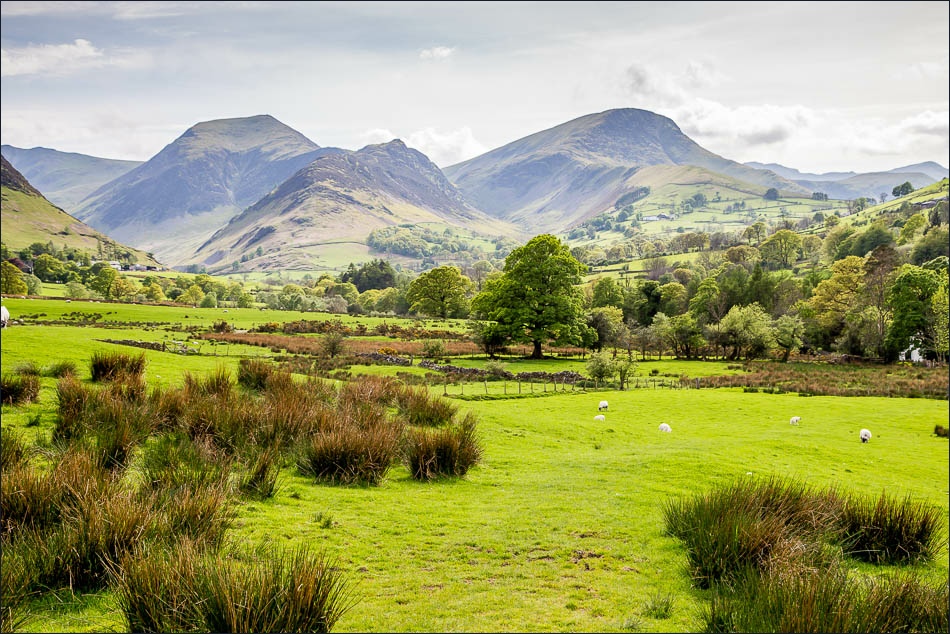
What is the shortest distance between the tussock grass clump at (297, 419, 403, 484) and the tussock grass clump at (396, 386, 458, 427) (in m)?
3.96

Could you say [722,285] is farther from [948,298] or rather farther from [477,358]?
[477,358]

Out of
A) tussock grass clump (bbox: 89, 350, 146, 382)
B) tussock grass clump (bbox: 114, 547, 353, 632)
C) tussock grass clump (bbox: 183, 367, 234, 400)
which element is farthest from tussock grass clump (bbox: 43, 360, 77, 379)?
tussock grass clump (bbox: 114, 547, 353, 632)

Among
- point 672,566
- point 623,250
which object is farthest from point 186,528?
point 623,250

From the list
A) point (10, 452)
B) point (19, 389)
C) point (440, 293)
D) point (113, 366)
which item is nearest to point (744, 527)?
point (10, 452)

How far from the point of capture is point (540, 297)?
46562 mm

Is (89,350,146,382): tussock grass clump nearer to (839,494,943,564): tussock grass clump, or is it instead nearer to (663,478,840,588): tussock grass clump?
(663,478,840,588): tussock grass clump

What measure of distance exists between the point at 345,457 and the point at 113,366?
9.14 meters

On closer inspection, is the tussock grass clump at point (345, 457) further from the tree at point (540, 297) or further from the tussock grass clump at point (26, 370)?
the tree at point (540, 297)

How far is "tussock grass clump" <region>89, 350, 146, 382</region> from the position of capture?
14.6m

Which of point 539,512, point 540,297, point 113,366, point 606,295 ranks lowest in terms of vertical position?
point 539,512

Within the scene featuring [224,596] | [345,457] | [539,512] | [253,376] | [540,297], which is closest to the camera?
[224,596]

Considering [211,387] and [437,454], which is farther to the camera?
[211,387]

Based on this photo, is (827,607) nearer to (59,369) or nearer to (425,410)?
(425,410)

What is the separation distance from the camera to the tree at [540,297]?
46.0m
